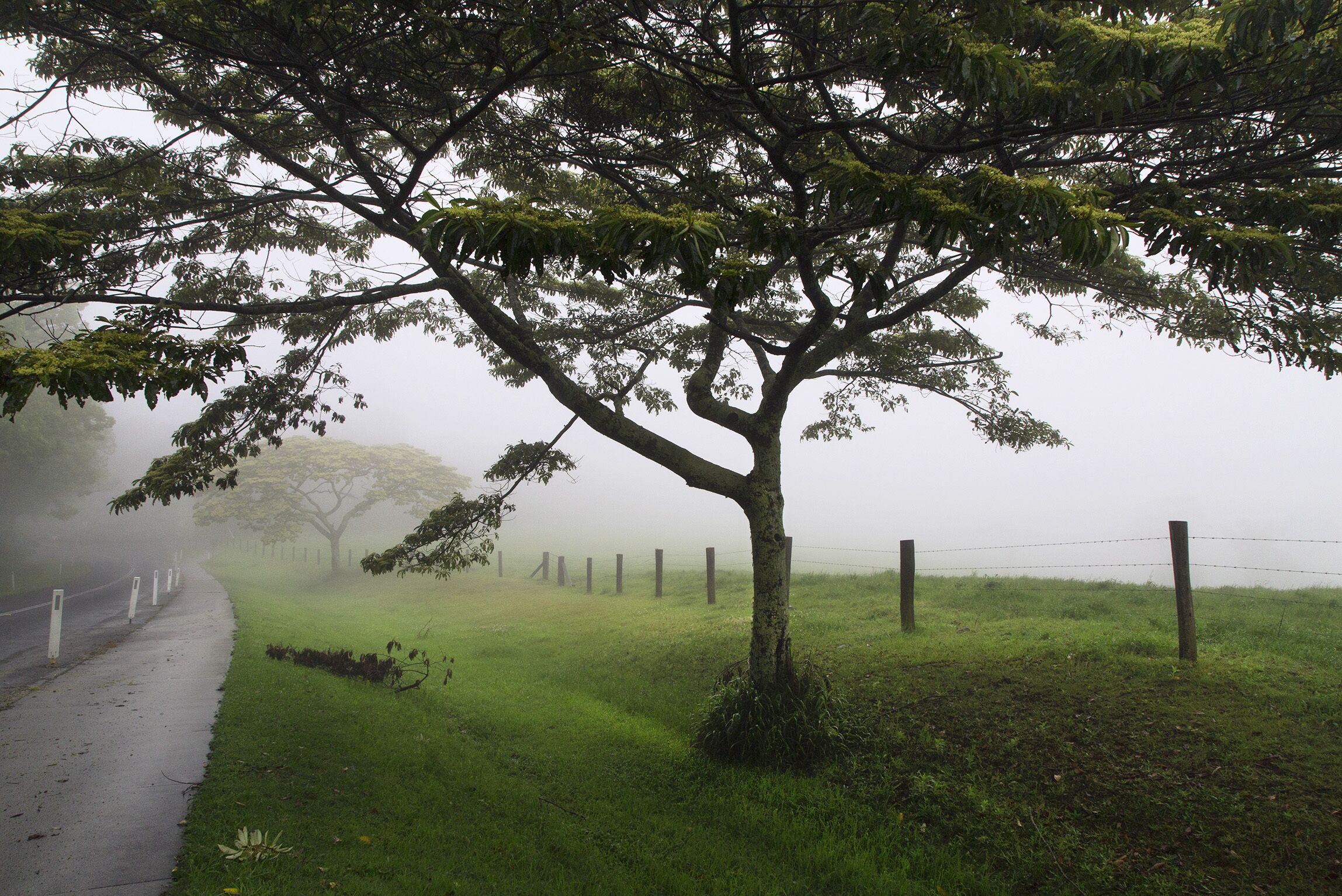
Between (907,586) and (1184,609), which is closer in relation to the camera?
(1184,609)

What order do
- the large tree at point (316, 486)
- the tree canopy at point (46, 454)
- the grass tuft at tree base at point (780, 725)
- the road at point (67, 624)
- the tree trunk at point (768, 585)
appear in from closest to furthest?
the grass tuft at tree base at point (780, 725) → the tree trunk at point (768, 585) → the road at point (67, 624) → the tree canopy at point (46, 454) → the large tree at point (316, 486)

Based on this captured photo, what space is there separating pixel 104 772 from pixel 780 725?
18.7 feet

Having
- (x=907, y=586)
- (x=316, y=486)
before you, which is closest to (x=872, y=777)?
(x=907, y=586)

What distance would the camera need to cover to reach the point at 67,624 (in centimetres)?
1484

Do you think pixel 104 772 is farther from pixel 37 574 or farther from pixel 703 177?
pixel 37 574

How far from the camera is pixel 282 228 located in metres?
9.62

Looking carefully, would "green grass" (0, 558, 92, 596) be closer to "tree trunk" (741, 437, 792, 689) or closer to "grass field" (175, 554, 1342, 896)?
"grass field" (175, 554, 1342, 896)

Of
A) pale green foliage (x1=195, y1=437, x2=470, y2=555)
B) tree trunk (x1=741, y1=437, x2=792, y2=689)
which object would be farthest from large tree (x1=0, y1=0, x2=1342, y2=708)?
pale green foliage (x1=195, y1=437, x2=470, y2=555)

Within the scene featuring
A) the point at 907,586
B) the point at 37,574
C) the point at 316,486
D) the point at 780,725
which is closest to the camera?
the point at 780,725

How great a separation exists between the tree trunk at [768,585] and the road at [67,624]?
8578mm

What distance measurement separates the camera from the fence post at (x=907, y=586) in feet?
33.7

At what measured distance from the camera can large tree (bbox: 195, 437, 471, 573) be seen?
1387 inches

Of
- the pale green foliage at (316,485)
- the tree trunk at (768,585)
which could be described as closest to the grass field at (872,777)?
the tree trunk at (768,585)

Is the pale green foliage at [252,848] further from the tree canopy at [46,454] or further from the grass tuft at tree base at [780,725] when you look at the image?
the tree canopy at [46,454]
